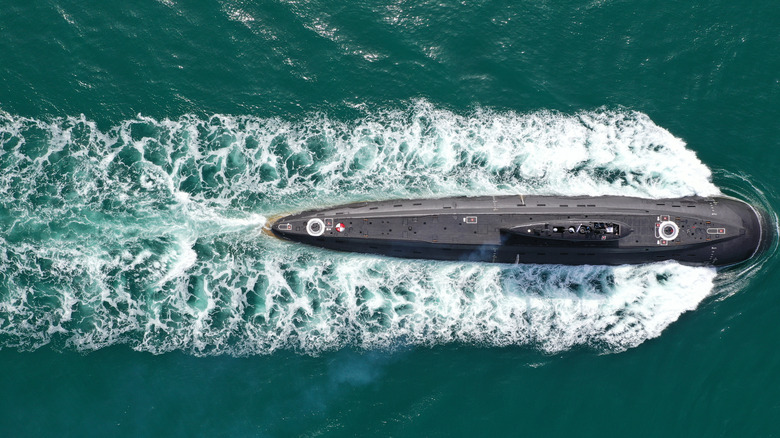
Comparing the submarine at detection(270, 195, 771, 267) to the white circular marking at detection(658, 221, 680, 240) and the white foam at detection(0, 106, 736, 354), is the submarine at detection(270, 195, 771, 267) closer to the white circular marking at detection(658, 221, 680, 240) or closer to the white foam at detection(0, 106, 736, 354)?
the white circular marking at detection(658, 221, 680, 240)

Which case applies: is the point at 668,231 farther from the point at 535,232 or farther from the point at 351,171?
the point at 351,171

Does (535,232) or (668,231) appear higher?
(668,231)

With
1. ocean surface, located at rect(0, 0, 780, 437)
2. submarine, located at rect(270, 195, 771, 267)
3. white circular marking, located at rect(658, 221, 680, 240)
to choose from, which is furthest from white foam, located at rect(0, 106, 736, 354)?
white circular marking, located at rect(658, 221, 680, 240)

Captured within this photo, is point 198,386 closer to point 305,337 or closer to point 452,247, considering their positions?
point 305,337

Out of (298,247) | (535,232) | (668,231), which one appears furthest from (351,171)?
(668,231)

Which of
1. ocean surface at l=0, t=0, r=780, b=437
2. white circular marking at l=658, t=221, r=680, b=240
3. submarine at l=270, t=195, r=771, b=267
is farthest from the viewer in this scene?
submarine at l=270, t=195, r=771, b=267
